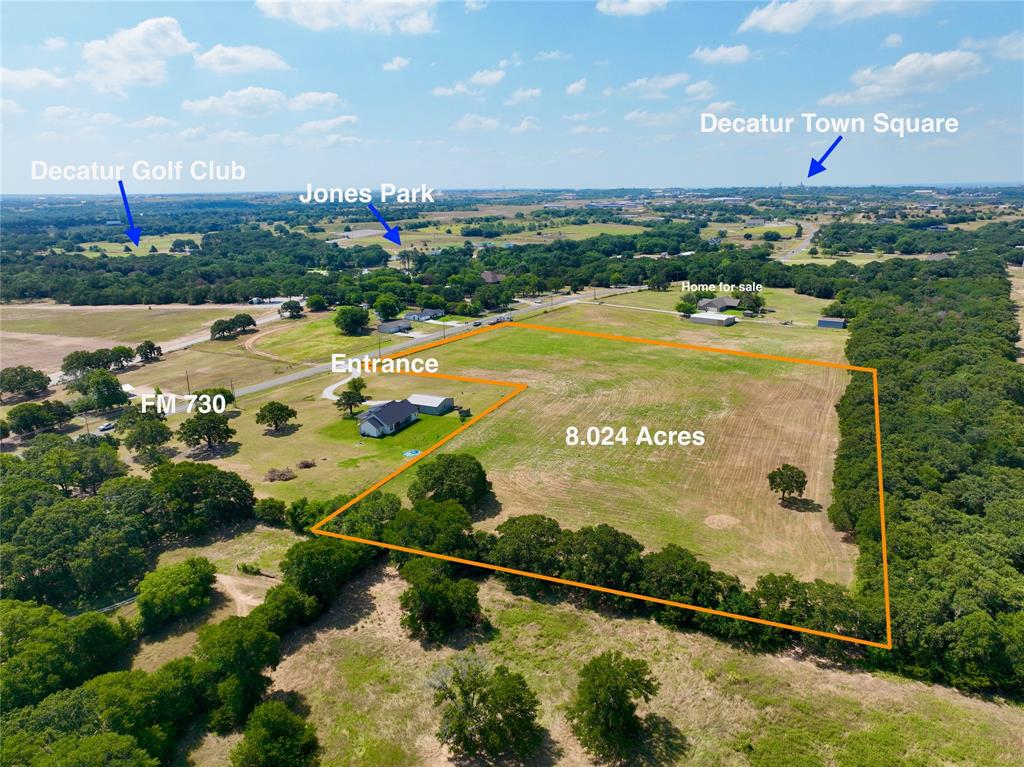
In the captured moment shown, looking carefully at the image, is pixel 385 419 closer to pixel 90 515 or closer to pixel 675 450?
pixel 90 515

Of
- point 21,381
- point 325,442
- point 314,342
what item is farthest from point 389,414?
point 21,381

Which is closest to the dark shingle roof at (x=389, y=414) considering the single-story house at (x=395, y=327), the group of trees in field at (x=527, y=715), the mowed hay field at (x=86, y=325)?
the group of trees in field at (x=527, y=715)

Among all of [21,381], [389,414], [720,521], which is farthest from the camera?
[21,381]

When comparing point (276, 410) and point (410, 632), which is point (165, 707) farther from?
point (276, 410)

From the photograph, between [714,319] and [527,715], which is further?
[714,319]

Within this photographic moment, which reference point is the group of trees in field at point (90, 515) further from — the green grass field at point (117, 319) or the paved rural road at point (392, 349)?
the green grass field at point (117, 319)

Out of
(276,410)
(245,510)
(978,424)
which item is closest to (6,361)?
(276,410)
